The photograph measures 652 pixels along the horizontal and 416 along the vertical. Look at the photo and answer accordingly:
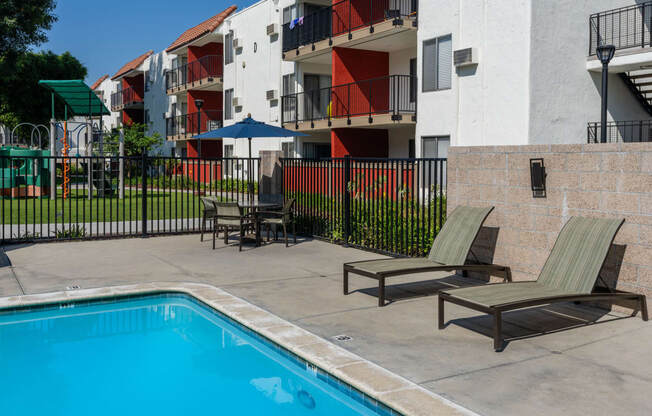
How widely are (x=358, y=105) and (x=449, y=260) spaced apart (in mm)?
15947

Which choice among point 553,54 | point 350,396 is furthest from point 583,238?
point 553,54

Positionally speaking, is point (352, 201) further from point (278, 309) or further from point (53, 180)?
point (53, 180)

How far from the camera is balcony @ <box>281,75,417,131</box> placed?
828 inches

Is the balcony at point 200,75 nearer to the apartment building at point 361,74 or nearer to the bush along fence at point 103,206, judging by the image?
the apartment building at point 361,74

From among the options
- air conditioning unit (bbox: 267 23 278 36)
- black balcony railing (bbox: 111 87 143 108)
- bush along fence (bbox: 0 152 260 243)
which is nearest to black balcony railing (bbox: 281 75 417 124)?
air conditioning unit (bbox: 267 23 278 36)

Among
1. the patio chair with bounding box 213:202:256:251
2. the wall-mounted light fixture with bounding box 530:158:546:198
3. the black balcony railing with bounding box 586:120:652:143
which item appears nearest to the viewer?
the wall-mounted light fixture with bounding box 530:158:546:198

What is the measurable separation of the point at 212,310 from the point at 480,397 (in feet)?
13.0

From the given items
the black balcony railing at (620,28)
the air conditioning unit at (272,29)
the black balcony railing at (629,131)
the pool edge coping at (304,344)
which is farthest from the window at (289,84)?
the pool edge coping at (304,344)

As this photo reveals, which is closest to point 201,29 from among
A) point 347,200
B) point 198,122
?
point 198,122

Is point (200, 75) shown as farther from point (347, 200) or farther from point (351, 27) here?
point (347, 200)

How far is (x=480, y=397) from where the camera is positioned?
4.58m

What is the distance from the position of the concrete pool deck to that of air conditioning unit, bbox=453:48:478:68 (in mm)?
8115

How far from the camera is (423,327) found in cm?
658

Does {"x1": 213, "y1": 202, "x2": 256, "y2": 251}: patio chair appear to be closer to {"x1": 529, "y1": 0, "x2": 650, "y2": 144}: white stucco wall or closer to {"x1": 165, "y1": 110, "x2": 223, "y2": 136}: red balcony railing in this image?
{"x1": 529, "y1": 0, "x2": 650, "y2": 144}: white stucco wall
